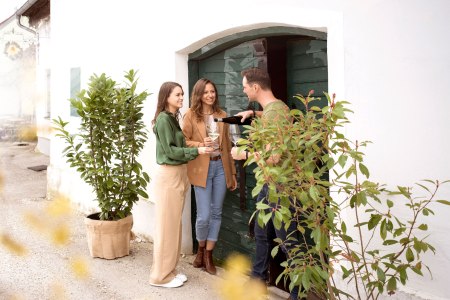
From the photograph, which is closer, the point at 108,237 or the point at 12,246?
the point at 108,237

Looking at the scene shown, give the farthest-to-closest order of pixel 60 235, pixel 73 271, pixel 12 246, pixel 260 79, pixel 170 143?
pixel 60 235 → pixel 12 246 → pixel 73 271 → pixel 170 143 → pixel 260 79

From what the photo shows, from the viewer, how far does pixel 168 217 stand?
15.6 ft

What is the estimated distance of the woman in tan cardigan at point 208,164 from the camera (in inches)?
193

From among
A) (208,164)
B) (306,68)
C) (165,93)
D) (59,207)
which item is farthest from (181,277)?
(59,207)

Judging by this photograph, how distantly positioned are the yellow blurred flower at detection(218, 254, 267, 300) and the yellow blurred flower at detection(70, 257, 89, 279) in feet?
4.87

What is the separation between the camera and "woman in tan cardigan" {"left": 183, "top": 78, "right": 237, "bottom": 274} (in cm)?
490

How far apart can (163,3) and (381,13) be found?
3.20 meters

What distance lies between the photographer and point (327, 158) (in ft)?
9.08

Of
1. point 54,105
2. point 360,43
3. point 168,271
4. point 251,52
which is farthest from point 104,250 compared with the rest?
point 54,105

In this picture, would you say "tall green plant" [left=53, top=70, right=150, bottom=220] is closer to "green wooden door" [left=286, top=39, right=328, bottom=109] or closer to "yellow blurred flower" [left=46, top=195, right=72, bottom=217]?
"green wooden door" [left=286, top=39, right=328, bottom=109]

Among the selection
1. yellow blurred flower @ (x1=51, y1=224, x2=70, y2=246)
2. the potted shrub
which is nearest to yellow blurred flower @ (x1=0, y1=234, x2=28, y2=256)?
yellow blurred flower @ (x1=51, y1=224, x2=70, y2=246)

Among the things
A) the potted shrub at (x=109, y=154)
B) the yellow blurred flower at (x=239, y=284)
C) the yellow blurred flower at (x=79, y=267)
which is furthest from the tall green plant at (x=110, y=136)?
the yellow blurred flower at (x=239, y=284)

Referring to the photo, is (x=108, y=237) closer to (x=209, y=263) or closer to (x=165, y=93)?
(x=209, y=263)

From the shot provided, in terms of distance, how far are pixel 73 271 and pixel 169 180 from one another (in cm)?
165
